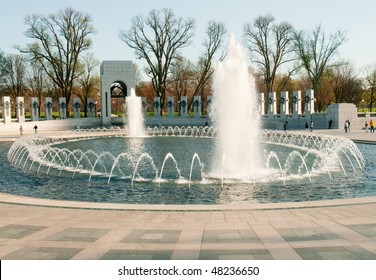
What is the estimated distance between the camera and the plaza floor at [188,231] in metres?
5.90

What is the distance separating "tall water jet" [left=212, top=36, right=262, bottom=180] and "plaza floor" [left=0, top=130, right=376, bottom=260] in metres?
7.07

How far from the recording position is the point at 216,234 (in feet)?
22.7

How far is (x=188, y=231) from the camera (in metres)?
7.11

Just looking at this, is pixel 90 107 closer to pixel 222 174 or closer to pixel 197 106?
pixel 197 106

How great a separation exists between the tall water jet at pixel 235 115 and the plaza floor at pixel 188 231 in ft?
23.2

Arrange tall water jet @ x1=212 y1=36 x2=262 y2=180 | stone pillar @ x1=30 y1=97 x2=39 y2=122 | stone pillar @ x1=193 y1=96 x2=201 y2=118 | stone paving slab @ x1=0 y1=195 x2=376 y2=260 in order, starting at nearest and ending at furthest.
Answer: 1. stone paving slab @ x1=0 y1=195 x2=376 y2=260
2. tall water jet @ x1=212 y1=36 x2=262 y2=180
3. stone pillar @ x1=30 y1=97 x2=39 y2=122
4. stone pillar @ x1=193 y1=96 x2=201 y2=118

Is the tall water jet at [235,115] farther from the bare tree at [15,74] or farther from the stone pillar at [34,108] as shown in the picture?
the bare tree at [15,74]

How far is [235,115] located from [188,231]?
10335mm

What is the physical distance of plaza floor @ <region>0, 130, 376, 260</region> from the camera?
5.90 metres

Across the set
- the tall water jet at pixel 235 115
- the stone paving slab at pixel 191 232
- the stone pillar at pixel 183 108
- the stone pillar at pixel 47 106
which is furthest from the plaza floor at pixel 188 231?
the stone pillar at pixel 183 108

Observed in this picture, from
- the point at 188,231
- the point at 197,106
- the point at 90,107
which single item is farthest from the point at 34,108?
the point at 188,231

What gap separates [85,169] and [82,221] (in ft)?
29.8

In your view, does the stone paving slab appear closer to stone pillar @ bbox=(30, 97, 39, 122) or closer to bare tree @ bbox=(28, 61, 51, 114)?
stone pillar @ bbox=(30, 97, 39, 122)

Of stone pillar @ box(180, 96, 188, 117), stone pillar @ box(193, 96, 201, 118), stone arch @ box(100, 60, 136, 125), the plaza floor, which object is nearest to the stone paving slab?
the plaza floor
